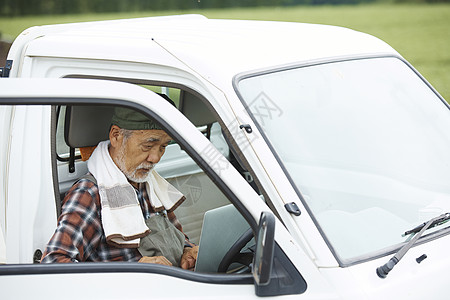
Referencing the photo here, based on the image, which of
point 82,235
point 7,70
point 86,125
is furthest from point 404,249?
point 7,70

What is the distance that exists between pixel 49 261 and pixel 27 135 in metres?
0.51

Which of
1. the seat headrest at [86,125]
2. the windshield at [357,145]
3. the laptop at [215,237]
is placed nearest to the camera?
the windshield at [357,145]

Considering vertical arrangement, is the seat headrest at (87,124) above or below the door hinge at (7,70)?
below

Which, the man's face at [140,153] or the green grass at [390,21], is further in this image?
the green grass at [390,21]

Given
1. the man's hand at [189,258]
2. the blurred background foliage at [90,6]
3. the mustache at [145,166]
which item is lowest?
the blurred background foliage at [90,6]

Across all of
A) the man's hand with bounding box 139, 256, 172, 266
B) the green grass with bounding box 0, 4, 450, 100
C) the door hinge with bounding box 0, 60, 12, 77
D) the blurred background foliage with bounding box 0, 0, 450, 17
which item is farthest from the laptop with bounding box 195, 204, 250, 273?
the blurred background foliage with bounding box 0, 0, 450, 17

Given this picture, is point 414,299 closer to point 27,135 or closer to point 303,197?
point 303,197

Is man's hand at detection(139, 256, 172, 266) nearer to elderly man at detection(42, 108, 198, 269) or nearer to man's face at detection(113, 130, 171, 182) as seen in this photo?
elderly man at detection(42, 108, 198, 269)

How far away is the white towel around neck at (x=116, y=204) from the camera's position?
2.56m

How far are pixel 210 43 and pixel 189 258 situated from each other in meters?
0.92

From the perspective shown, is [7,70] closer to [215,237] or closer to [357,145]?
[215,237]

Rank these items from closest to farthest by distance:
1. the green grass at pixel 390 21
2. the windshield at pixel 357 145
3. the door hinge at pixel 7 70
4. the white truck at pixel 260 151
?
the white truck at pixel 260 151 → the windshield at pixel 357 145 → the door hinge at pixel 7 70 → the green grass at pixel 390 21

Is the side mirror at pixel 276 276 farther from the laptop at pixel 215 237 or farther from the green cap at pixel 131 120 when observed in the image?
the green cap at pixel 131 120

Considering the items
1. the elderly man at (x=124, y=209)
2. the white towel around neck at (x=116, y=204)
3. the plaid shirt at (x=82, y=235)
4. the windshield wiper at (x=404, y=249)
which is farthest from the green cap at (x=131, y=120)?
the windshield wiper at (x=404, y=249)
